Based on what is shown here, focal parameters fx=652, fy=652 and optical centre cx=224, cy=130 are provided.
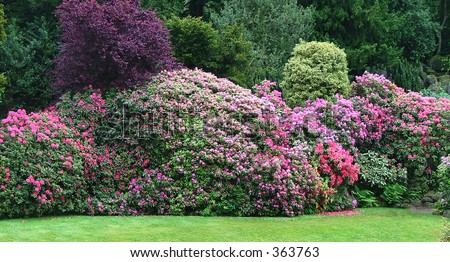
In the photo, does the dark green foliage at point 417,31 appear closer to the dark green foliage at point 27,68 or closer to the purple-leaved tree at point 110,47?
the dark green foliage at point 27,68

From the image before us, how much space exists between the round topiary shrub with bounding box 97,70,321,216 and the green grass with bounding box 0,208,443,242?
489 mm

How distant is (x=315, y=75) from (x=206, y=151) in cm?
458

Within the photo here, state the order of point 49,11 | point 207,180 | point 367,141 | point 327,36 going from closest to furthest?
1. point 207,180
2. point 367,141
3. point 49,11
4. point 327,36

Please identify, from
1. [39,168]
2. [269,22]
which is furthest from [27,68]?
[39,168]

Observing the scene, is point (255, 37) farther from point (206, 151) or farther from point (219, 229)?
point (219, 229)

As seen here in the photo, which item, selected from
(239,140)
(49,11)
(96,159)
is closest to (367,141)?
A: (239,140)

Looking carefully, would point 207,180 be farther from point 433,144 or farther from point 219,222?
point 433,144

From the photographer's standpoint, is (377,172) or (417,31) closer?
(377,172)

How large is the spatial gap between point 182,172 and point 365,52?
1352 centimetres

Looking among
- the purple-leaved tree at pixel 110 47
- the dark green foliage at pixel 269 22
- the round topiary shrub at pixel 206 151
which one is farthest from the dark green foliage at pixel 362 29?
the round topiary shrub at pixel 206 151

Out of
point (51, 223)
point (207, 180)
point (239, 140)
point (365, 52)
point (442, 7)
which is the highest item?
point (442, 7)

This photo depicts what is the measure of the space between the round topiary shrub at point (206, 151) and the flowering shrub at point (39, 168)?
2.85 feet

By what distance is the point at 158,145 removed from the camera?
37.8ft

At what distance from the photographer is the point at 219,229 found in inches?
377
